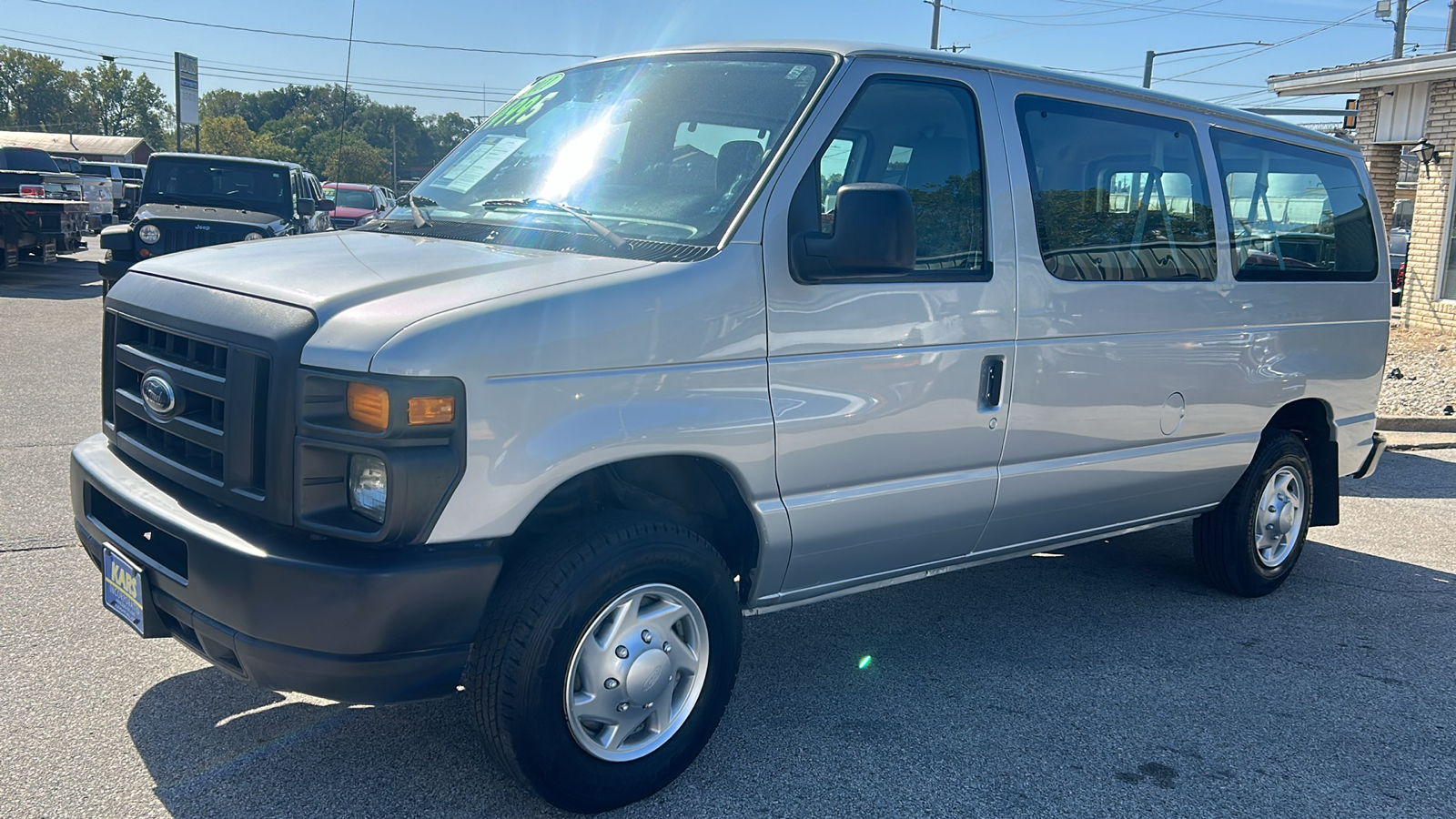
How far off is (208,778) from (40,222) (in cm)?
1802

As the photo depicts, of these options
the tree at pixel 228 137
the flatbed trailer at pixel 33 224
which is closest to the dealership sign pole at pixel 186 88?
the tree at pixel 228 137

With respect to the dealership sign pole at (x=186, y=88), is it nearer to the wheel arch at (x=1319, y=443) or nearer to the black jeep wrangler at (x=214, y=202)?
the black jeep wrangler at (x=214, y=202)

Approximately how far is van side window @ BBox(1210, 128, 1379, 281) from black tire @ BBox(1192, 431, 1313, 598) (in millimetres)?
825

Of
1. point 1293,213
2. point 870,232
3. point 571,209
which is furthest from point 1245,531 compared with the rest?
point 571,209

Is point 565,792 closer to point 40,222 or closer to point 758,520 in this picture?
point 758,520

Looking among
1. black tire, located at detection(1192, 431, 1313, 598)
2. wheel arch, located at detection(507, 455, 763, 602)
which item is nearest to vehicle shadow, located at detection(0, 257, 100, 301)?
wheel arch, located at detection(507, 455, 763, 602)

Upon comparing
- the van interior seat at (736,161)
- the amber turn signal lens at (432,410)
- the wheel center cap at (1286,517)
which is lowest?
the wheel center cap at (1286,517)

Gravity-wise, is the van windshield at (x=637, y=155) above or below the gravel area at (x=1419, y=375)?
above

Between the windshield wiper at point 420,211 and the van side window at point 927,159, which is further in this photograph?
the windshield wiper at point 420,211

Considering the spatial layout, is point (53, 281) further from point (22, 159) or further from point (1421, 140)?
point (1421, 140)

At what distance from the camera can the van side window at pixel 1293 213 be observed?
502 centimetres

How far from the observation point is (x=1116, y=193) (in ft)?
14.5

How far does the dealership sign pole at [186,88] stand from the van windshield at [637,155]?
47.5 m

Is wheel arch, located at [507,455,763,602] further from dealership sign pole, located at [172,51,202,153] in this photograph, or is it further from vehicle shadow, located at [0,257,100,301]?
dealership sign pole, located at [172,51,202,153]
